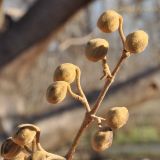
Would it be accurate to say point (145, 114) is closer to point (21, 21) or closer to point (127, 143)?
point (127, 143)

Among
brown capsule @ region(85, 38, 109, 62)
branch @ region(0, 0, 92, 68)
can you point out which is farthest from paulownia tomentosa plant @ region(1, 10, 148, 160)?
branch @ region(0, 0, 92, 68)

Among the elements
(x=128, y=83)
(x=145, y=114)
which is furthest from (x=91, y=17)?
(x=145, y=114)

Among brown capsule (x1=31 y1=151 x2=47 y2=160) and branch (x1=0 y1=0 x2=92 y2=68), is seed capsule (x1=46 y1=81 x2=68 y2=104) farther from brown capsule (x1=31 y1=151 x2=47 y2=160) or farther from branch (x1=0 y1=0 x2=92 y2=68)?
branch (x1=0 y1=0 x2=92 y2=68)

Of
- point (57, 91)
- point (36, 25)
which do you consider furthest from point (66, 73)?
point (36, 25)

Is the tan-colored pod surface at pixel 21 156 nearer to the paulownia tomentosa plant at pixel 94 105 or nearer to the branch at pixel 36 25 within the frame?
the paulownia tomentosa plant at pixel 94 105

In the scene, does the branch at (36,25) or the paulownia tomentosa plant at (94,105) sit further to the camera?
the branch at (36,25)

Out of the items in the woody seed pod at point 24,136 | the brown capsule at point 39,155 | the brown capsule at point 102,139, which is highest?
the woody seed pod at point 24,136

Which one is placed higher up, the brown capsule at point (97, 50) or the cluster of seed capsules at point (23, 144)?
the brown capsule at point (97, 50)

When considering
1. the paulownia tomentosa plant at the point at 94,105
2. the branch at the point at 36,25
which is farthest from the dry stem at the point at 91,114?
the branch at the point at 36,25
